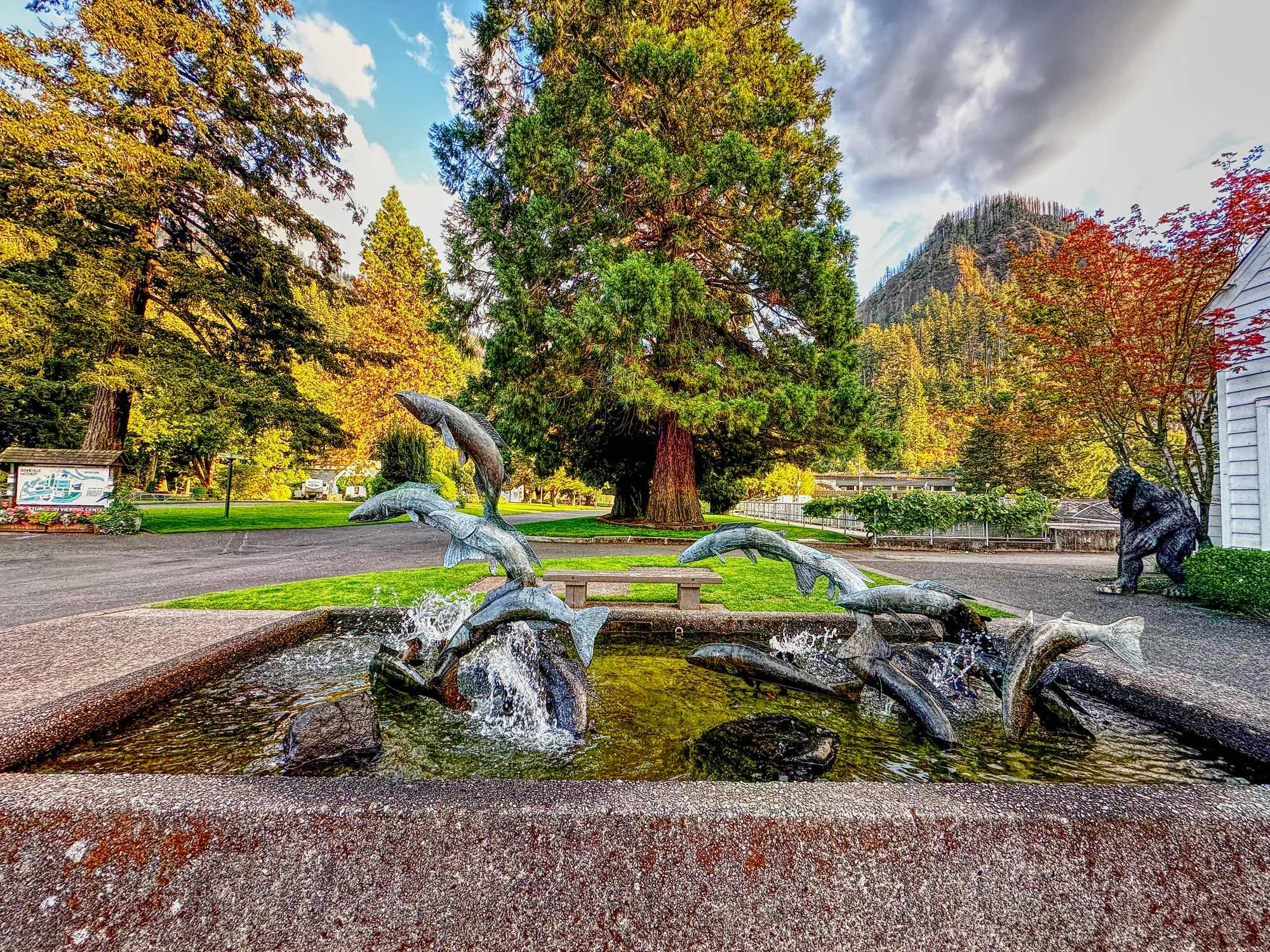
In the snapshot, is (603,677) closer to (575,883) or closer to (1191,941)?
(575,883)

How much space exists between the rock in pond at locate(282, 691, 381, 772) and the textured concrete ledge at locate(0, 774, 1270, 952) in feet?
2.60

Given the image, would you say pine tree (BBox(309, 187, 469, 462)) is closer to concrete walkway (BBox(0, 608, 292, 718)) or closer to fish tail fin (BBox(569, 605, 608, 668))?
concrete walkway (BBox(0, 608, 292, 718))

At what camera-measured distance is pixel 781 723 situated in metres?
2.83

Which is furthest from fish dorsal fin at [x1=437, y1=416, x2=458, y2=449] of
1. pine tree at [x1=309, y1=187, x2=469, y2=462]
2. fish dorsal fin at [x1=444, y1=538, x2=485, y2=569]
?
pine tree at [x1=309, y1=187, x2=469, y2=462]

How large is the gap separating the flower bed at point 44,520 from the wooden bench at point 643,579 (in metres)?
16.1

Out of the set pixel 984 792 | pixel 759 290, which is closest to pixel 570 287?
pixel 759 290

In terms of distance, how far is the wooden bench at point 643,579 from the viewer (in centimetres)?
565

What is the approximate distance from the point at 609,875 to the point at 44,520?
20.1m

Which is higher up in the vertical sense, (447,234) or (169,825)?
(447,234)

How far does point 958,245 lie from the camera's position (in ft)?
414

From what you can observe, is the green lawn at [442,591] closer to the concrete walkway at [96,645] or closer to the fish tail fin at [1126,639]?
the concrete walkway at [96,645]

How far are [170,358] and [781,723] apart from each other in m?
20.5

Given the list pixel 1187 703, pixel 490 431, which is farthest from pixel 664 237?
pixel 1187 703

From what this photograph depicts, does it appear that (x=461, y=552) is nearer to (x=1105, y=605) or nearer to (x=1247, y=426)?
(x=1105, y=605)
